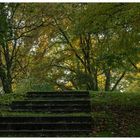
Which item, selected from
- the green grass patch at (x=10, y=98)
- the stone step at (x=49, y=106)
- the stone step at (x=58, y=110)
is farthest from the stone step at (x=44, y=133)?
the green grass patch at (x=10, y=98)

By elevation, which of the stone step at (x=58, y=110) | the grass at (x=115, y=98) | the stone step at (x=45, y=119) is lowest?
the stone step at (x=45, y=119)

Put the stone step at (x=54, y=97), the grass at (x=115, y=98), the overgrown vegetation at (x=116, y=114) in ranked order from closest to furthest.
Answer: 1. the overgrown vegetation at (x=116, y=114)
2. the grass at (x=115, y=98)
3. the stone step at (x=54, y=97)

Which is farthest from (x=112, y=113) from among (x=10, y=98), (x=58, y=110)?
(x=10, y=98)

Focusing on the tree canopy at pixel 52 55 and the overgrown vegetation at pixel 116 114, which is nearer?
the overgrown vegetation at pixel 116 114

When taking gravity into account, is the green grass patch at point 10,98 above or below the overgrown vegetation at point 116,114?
above

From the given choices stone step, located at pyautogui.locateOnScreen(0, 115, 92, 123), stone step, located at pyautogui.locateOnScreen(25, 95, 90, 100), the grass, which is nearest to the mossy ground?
the grass

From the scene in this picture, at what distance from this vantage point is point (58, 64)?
27312mm

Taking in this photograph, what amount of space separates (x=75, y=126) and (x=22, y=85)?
9.17 metres

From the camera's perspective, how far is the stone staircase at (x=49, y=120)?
39.5 ft

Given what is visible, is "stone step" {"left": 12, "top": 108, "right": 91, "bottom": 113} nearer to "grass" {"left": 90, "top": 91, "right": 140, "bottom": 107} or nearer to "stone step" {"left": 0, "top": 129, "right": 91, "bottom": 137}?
"grass" {"left": 90, "top": 91, "right": 140, "bottom": 107}

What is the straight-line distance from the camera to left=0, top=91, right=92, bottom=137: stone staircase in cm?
1203

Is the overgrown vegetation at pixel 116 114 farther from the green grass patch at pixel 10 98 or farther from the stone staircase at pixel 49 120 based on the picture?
the green grass patch at pixel 10 98

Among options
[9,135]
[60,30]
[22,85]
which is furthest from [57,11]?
[9,135]

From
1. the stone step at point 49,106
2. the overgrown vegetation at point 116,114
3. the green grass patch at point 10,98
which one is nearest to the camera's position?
the overgrown vegetation at point 116,114
